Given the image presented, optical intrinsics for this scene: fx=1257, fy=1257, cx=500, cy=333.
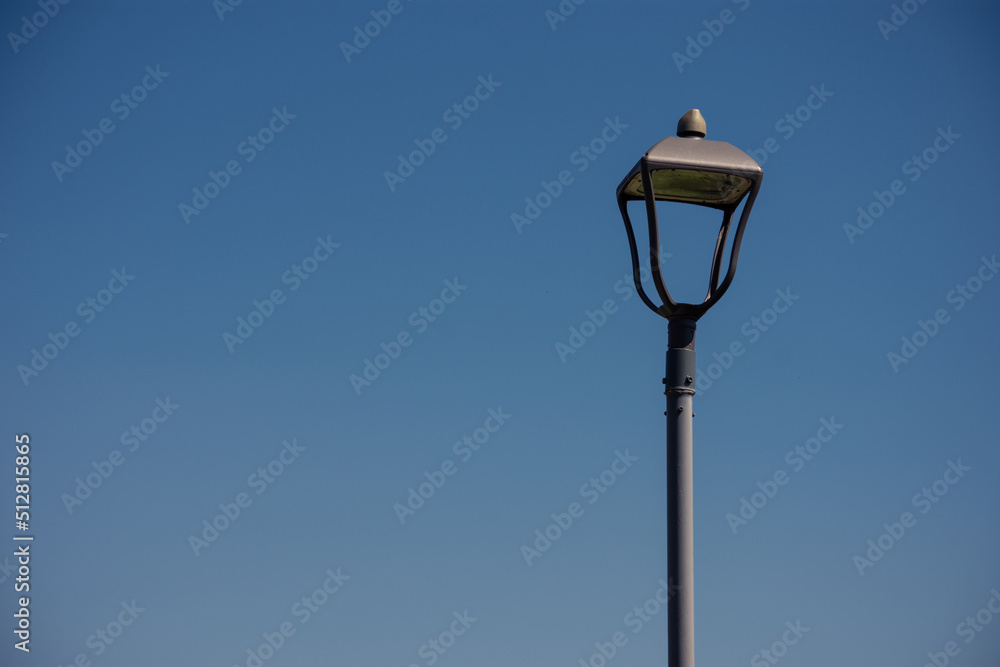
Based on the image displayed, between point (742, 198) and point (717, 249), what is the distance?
14.2 inches

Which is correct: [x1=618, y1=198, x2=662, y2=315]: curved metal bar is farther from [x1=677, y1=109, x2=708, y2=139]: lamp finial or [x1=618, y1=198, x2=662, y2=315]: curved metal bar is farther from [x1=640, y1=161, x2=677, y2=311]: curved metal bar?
[x1=677, y1=109, x2=708, y2=139]: lamp finial

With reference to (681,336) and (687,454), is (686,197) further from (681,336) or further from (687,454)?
(687,454)

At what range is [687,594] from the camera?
641 centimetres

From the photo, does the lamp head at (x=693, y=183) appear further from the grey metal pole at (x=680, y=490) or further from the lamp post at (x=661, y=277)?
the grey metal pole at (x=680, y=490)

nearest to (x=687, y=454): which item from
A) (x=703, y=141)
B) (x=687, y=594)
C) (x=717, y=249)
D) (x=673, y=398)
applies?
(x=673, y=398)

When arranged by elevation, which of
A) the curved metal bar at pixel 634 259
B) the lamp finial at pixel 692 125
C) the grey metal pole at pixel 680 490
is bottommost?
the grey metal pole at pixel 680 490

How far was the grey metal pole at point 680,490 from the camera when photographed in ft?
21.0

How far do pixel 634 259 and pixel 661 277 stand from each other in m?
0.41

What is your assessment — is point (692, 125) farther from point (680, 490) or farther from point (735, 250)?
point (680, 490)

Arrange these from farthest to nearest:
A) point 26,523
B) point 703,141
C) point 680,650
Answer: point 26,523, point 703,141, point 680,650

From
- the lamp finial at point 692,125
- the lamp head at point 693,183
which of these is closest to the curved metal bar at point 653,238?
the lamp head at point 693,183

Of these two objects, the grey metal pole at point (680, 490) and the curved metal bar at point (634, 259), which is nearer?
the grey metal pole at point (680, 490)

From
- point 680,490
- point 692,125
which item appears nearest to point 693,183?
point 692,125

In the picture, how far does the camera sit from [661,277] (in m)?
6.67
